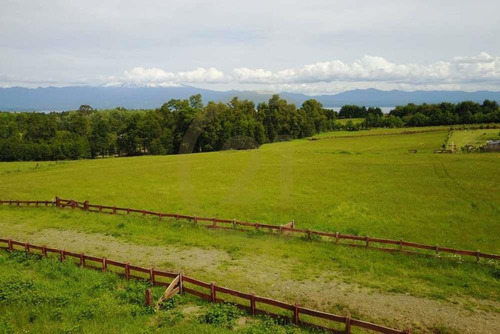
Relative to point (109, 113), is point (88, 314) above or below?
below

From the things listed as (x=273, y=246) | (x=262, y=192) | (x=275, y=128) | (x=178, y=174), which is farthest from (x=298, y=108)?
(x=273, y=246)

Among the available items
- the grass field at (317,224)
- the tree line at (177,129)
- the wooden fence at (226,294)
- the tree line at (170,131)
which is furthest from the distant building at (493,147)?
the wooden fence at (226,294)

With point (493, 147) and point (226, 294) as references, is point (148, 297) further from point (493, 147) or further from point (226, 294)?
point (493, 147)

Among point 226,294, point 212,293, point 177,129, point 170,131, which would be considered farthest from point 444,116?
point 212,293

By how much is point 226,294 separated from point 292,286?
3.23 m

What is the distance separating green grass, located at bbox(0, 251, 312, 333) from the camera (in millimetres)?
13578

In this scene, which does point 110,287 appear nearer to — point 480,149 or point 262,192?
point 262,192

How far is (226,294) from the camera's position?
54.1ft

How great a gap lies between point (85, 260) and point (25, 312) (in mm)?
5410

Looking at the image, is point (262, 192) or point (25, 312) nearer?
point (25, 312)

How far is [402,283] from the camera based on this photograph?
57.7ft

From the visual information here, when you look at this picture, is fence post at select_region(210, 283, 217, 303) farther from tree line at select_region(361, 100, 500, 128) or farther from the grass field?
tree line at select_region(361, 100, 500, 128)

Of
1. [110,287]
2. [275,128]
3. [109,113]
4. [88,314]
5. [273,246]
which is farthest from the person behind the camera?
[109,113]

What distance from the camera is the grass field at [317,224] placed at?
1647 centimetres
